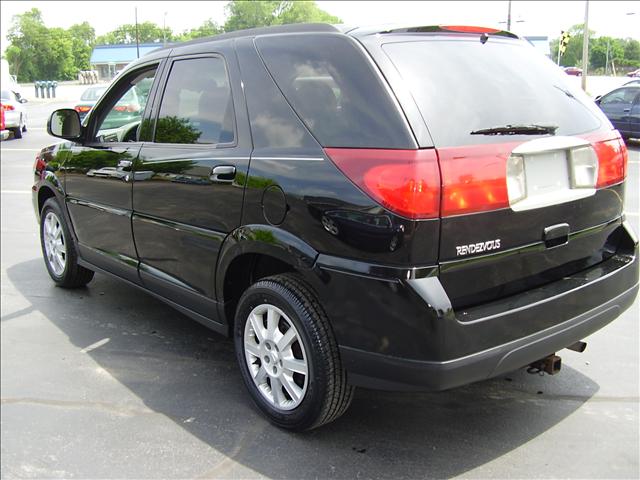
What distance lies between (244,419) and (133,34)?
424 ft

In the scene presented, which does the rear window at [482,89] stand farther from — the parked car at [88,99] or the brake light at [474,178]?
the parked car at [88,99]

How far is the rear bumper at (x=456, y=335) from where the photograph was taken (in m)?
2.41

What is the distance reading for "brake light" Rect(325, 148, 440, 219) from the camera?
2379 mm

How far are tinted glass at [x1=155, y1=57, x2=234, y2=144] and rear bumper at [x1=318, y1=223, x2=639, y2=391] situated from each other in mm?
1246

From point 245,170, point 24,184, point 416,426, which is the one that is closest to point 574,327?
point 416,426

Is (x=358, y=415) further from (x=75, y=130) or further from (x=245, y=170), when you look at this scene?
(x=75, y=130)

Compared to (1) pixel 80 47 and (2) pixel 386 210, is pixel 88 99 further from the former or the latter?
(1) pixel 80 47

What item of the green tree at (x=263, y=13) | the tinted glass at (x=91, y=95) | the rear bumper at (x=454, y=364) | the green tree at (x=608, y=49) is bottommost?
the rear bumper at (x=454, y=364)

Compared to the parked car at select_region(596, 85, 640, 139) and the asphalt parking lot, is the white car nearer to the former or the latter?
the parked car at select_region(596, 85, 640, 139)

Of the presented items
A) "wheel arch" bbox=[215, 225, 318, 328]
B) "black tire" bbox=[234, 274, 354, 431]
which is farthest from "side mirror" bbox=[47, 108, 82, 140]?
"black tire" bbox=[234, 274, 354, 431]

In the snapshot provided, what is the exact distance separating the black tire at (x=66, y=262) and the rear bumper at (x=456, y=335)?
3047 mm

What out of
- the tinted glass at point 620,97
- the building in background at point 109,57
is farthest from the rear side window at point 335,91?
the building in background at point 109,57

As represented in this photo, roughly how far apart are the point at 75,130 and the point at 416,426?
3168 millimetres

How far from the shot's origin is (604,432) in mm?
2996
